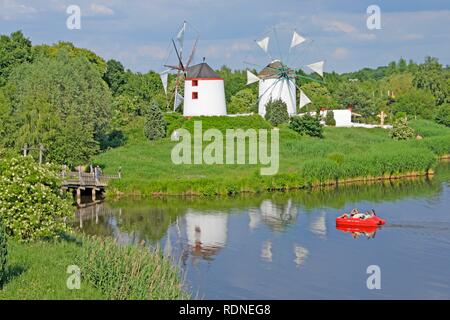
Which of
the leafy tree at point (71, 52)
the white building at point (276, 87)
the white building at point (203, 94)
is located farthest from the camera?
the white building at point (276, 87)

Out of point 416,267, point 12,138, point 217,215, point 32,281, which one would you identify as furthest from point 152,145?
point 32,281

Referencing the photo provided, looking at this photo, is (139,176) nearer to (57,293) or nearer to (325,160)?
(325,160)

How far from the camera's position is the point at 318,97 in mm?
78812

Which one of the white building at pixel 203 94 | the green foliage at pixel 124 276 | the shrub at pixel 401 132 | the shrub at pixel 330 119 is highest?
the white building at pixel 203 94

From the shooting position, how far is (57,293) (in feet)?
52.7

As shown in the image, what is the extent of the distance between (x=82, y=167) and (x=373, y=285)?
2530cm

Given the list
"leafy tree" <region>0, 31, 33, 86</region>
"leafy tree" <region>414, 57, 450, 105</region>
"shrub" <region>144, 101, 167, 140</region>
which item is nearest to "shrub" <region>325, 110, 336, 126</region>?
"shrub" <region>144, 101, 167, 140</region>

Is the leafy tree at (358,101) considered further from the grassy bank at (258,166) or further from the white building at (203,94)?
the white building at (203,94)

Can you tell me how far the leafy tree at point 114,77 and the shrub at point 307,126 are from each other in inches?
954

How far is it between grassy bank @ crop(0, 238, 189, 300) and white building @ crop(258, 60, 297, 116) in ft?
155

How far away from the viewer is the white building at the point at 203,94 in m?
58.0

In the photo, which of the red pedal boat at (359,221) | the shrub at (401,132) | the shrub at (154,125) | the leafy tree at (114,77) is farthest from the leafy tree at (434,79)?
the red pedal boat at (359,221)

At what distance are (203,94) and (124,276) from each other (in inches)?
1634

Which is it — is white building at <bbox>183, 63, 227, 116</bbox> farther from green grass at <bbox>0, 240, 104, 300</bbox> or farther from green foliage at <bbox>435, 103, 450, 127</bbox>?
green grass at <bbox>0, 240, 104, 300</bbox>
